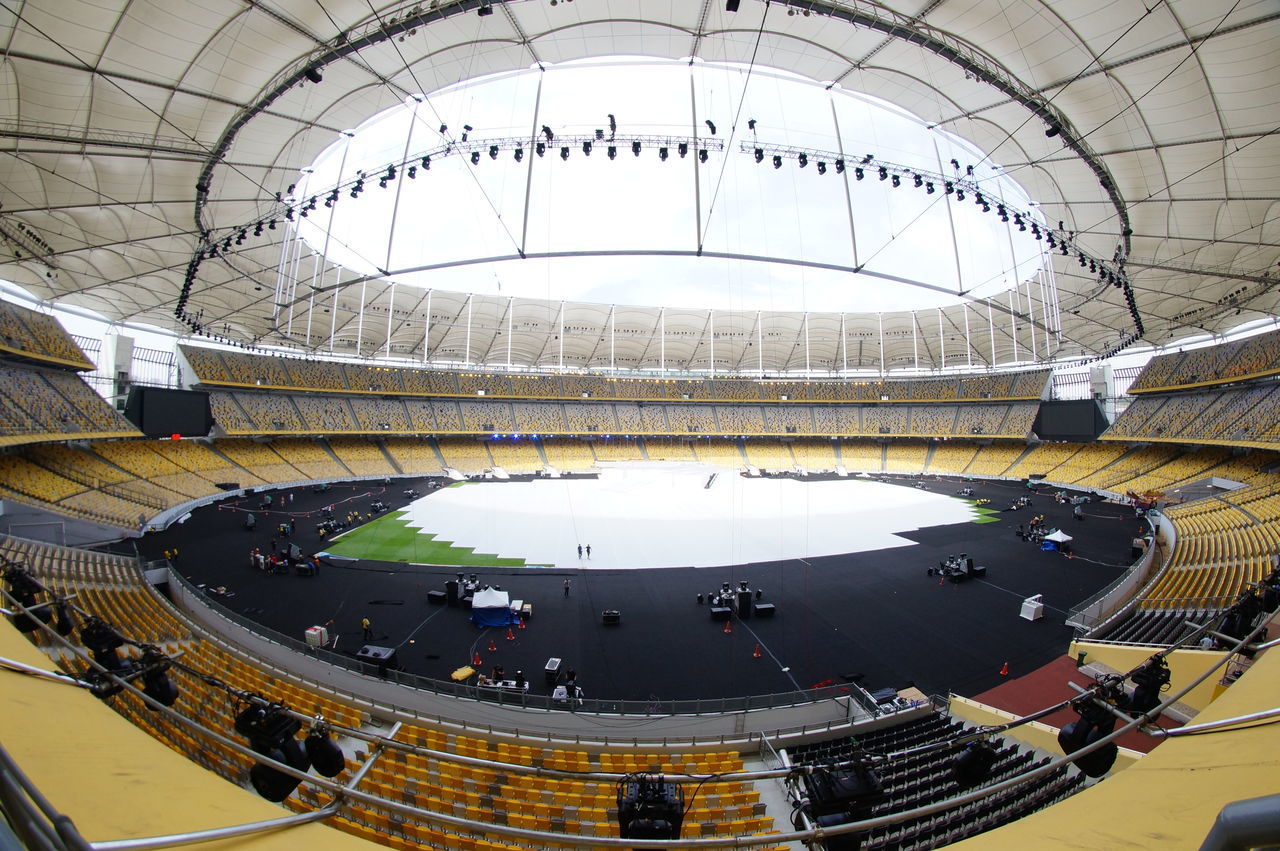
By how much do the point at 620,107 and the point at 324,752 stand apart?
19.6 meters

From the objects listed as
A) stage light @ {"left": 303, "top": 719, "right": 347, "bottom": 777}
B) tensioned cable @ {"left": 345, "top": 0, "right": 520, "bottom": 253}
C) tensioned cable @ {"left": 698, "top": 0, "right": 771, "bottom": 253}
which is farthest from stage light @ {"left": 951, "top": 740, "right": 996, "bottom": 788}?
tensioned cable @ {"left": 345, "top": 0, "right": 520, "bottom": 253}

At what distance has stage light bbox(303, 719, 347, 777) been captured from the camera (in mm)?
4043

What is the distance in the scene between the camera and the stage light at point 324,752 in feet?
13.3

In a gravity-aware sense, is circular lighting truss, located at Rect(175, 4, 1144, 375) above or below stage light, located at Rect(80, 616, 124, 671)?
above

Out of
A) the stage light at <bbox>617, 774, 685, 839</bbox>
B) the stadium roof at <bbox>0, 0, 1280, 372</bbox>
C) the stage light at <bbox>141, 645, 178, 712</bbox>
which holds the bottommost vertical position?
the stage light at <bbox>617, 774, 685, 839</bbox>

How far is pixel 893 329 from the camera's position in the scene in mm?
45156

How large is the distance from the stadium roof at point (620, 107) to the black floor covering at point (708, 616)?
12.7m

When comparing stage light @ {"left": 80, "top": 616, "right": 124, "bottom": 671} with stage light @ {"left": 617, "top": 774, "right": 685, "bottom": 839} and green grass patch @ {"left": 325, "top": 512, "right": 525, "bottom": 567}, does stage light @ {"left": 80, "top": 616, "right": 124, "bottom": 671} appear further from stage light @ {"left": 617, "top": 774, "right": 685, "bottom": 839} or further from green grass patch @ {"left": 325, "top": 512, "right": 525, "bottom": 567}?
green grass patch @ {"left": 325, "top": 512, "right": 525, "bottom": 567}

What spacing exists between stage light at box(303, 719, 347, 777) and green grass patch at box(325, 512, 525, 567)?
48.2 ft

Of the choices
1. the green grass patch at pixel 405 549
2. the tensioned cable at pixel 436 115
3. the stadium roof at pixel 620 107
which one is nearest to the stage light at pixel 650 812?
the stadium roof at pixel 620 107

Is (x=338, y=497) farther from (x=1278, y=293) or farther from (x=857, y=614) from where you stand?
(x=1278, y=293)

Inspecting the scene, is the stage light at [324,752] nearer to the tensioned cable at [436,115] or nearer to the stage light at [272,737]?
the stage light at [272,737]

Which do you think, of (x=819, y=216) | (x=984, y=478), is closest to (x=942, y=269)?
(x=819, y=216)

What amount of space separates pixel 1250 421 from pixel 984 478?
16.7 m
